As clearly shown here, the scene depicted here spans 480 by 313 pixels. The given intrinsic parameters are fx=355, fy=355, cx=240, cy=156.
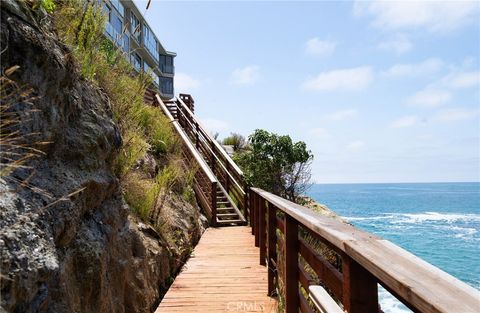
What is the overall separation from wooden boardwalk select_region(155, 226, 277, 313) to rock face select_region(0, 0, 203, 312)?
0.39m

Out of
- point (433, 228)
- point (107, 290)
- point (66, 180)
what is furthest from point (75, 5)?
point (433, 228)

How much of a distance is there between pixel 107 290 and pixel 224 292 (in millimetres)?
1598

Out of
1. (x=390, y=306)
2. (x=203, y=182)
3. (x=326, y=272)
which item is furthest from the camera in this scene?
(x=390, y=306)

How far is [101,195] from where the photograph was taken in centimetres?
282

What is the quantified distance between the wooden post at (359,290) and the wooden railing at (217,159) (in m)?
Answer: 6.88

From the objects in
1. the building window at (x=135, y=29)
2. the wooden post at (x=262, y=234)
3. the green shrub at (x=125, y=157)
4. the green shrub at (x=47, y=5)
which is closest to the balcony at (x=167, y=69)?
the building window at (x=135, y=29)

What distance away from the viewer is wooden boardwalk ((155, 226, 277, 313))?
347 centimetres

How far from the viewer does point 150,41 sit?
34406 mm

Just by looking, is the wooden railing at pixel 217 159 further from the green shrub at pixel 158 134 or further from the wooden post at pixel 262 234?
the wooden post at pixel 262 234

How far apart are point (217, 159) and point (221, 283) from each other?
5897mm

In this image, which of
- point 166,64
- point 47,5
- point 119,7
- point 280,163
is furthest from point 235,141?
point 166,64

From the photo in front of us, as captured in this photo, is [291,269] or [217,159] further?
[217,159]

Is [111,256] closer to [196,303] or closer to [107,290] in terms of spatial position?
[107,290]

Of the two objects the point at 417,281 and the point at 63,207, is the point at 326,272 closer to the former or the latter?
the point at 417,281
